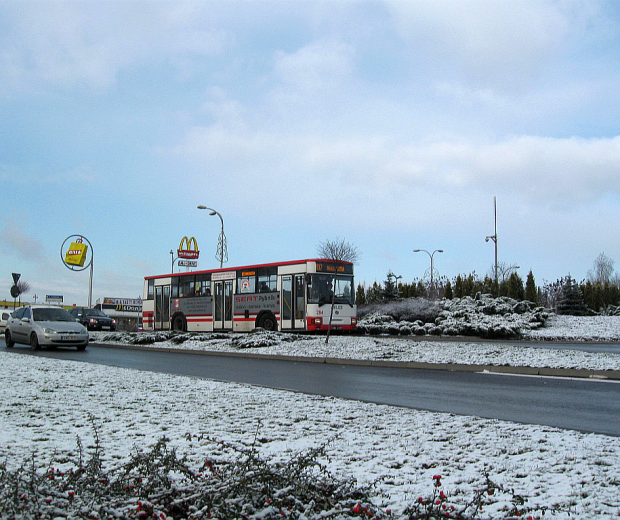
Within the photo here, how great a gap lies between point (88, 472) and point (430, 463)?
2.47m

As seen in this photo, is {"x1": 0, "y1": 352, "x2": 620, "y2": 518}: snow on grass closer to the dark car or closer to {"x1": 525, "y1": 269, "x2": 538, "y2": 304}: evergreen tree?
the dark car

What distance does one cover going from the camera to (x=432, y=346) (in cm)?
1753

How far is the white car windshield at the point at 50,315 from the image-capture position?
829 inches

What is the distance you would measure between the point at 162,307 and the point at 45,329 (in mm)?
11697

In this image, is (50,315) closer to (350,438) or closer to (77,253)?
(350,438)

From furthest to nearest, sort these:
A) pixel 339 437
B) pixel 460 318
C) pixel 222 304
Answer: pixel 222 304 < pixel 460 318 < pixel 339 437

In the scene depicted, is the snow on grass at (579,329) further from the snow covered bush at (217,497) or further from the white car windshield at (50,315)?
the snow covered bush at (217,497)

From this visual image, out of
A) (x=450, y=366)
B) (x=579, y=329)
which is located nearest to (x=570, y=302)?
(x=579, y=329)

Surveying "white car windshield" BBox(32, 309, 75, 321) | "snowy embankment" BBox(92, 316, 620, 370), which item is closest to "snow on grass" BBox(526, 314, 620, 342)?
"snowy embankment" BBox(92, 316, 620, 370)

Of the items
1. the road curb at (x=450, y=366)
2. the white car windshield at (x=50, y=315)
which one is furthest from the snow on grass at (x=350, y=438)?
the white car windshield at (x=50, y=315)

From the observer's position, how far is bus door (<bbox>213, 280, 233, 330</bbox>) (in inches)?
1102

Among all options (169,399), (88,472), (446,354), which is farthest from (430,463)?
(446,354)

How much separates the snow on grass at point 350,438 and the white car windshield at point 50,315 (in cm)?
1378

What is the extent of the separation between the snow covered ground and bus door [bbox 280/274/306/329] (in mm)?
15051
